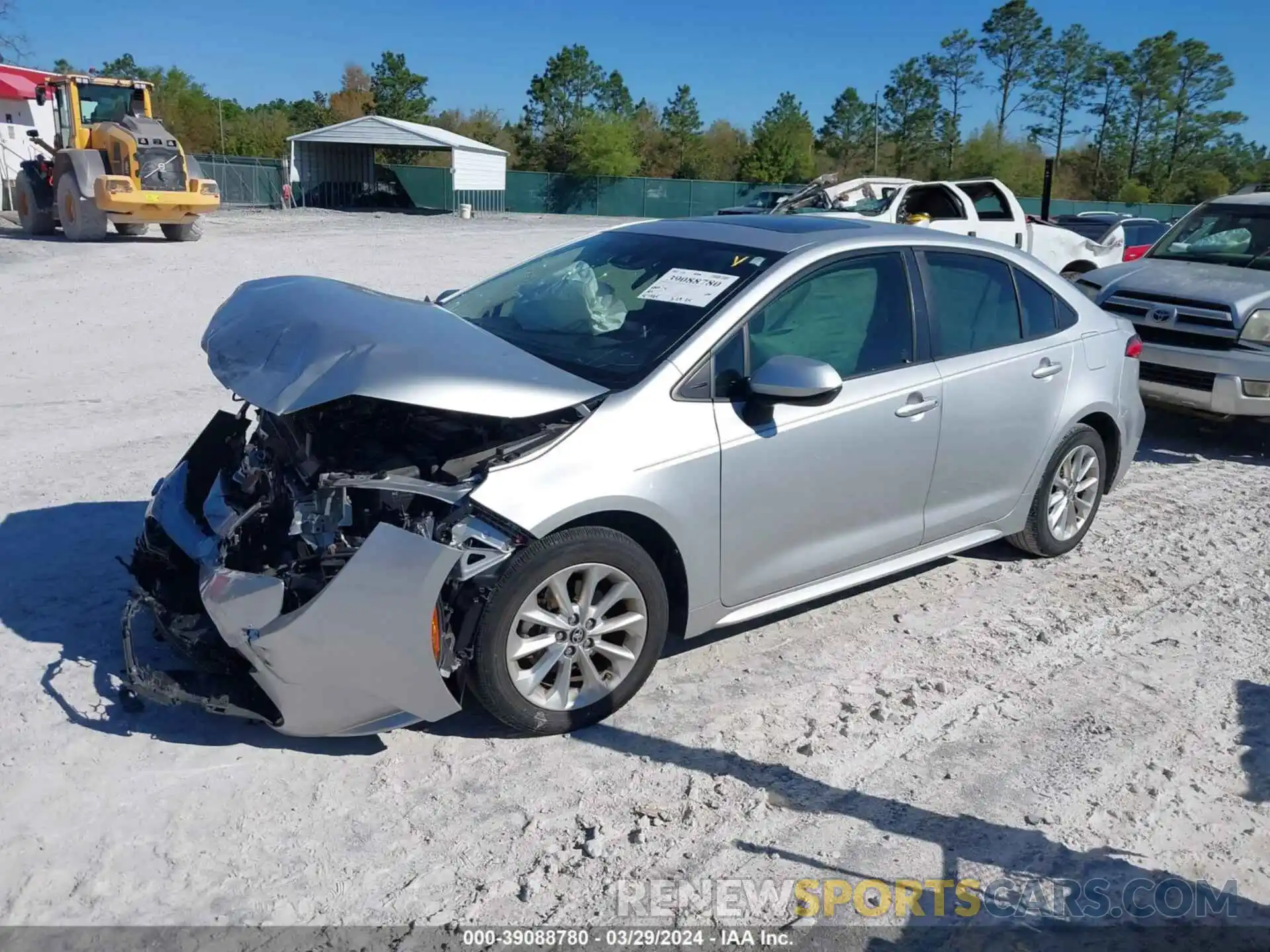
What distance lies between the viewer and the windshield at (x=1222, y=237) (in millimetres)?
8953

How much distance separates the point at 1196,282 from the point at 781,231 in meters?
5.37

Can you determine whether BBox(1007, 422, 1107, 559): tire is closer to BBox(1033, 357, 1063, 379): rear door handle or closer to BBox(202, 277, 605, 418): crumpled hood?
BBox(1033, 357, 1063, 379): rear door handle

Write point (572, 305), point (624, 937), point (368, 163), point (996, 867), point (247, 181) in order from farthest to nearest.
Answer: point (368, 163) < point (247, 181) < point (572, 305) < point (996, 867) < point (624, 937)

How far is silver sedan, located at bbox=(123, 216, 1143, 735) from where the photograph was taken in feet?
11.3

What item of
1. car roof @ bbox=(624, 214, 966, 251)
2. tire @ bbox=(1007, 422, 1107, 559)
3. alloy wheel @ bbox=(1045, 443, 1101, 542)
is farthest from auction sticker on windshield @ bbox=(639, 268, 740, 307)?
alloy wheel @ bbox=(1045, 443, 1101, 542)

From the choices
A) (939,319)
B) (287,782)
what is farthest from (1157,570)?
(287,782)

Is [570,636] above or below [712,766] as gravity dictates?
above

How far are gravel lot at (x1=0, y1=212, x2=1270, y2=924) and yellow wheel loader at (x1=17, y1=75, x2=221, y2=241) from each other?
16066 millimetres

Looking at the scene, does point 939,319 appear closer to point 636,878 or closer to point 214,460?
point 636,878

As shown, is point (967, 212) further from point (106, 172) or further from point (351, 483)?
point (106, 172)

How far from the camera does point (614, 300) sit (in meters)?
4.56

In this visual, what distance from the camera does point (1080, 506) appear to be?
19.1 feet

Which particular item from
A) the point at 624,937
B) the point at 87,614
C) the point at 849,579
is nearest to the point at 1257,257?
the point at 849,579

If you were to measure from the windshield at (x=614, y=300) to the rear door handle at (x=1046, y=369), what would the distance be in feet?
5.43
